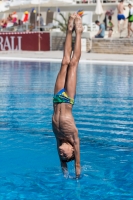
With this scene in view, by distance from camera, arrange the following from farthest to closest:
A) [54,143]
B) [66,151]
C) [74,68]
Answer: [54,143], [74,68], [66,151]

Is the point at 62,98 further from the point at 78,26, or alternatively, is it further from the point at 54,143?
the point at 54,143

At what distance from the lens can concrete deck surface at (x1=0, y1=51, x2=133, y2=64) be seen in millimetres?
22766

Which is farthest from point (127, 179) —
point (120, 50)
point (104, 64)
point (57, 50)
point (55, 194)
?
point (57, 50)

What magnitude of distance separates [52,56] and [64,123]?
18.4 metres

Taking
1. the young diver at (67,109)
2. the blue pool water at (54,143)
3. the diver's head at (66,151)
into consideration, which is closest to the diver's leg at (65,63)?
the young diver at (67,109)

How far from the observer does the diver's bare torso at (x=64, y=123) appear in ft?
20.9

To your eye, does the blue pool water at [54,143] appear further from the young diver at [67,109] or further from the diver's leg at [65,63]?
the diver's leg at [65,63]

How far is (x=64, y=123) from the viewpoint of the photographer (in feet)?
21.1

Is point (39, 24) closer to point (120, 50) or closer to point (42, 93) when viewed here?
point (120, 50)

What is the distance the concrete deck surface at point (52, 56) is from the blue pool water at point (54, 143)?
23.1 feet

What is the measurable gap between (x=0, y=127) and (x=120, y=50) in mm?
16132

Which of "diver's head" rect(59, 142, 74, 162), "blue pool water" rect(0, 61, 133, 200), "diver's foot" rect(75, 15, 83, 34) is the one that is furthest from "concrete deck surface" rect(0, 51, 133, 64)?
"diver's head" rect(59, 142, 74, 162)

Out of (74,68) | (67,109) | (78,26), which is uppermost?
(78,26)

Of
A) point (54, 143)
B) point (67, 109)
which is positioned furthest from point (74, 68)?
point (54, 143)
